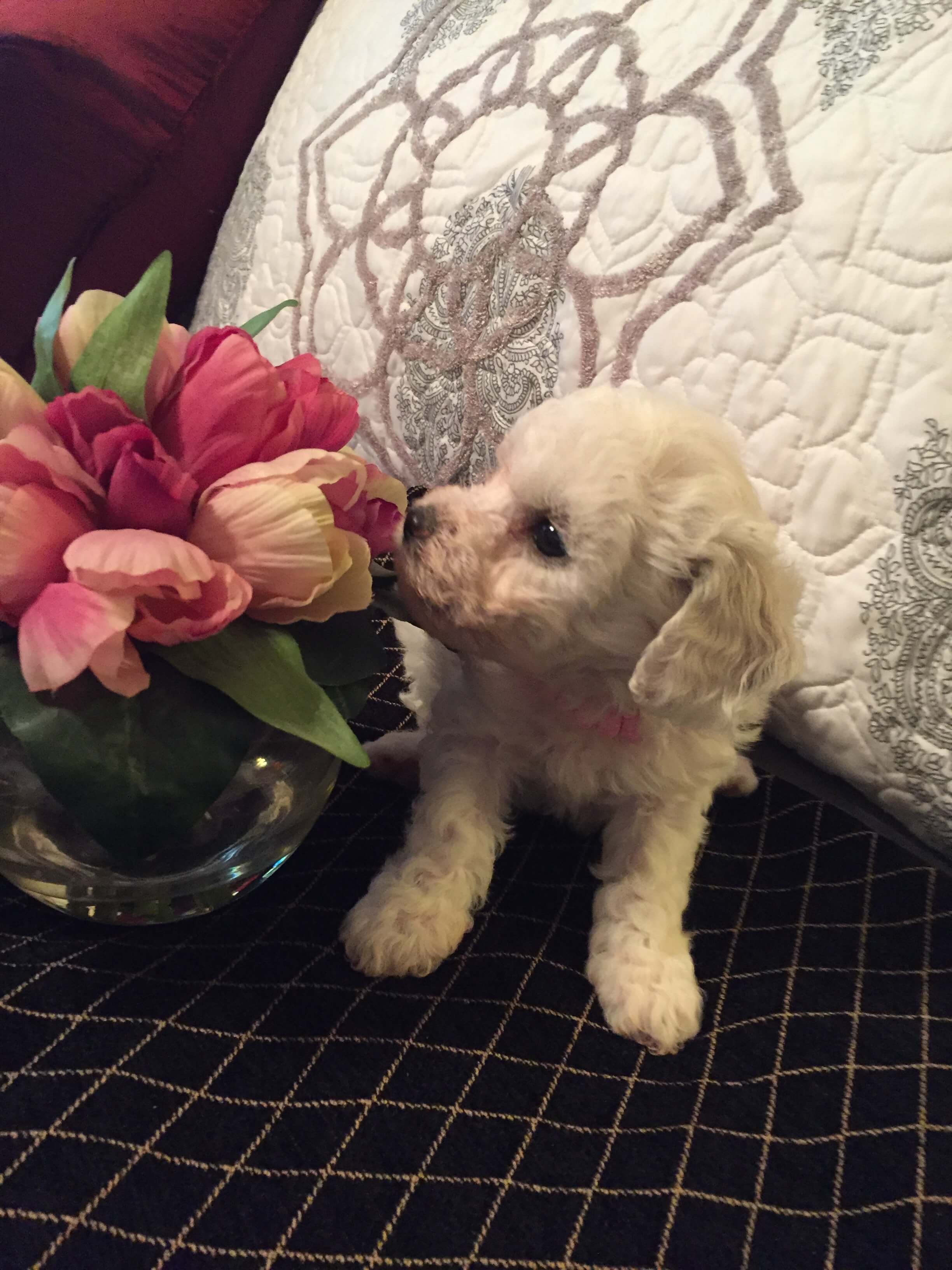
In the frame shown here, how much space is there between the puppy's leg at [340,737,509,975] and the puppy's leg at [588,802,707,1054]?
0.38 feet

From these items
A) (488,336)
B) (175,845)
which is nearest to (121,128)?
(488,336)

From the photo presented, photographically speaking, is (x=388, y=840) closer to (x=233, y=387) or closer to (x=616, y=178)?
(x=233, y=387)

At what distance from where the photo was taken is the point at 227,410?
1.54ft

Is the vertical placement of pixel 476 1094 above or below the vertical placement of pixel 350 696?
below

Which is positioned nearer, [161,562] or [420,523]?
[161,562]

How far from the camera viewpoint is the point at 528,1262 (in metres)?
0.50

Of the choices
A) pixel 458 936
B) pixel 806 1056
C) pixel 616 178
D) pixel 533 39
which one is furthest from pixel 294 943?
pixel 533 39

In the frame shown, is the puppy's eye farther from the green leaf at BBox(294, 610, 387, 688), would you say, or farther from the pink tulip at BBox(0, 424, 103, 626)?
the pink tulip at BBox(0, 424, 103, 626)

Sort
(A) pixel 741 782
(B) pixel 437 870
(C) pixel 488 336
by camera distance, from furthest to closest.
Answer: (C) pixel 488 336 < (A) pixel 741 782 < (B) pixel 437 870

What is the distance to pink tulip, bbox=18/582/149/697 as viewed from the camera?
399 mm

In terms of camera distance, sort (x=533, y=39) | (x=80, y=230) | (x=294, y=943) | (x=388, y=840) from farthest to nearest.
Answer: (x=80, y=230)
(x=533, y=39)
(x=388, y=840)
(x=294, y=943)

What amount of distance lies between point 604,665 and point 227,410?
428 mm

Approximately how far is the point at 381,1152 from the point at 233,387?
1.58 feet

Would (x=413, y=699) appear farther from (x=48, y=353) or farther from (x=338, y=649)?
(x=48, y=353)
